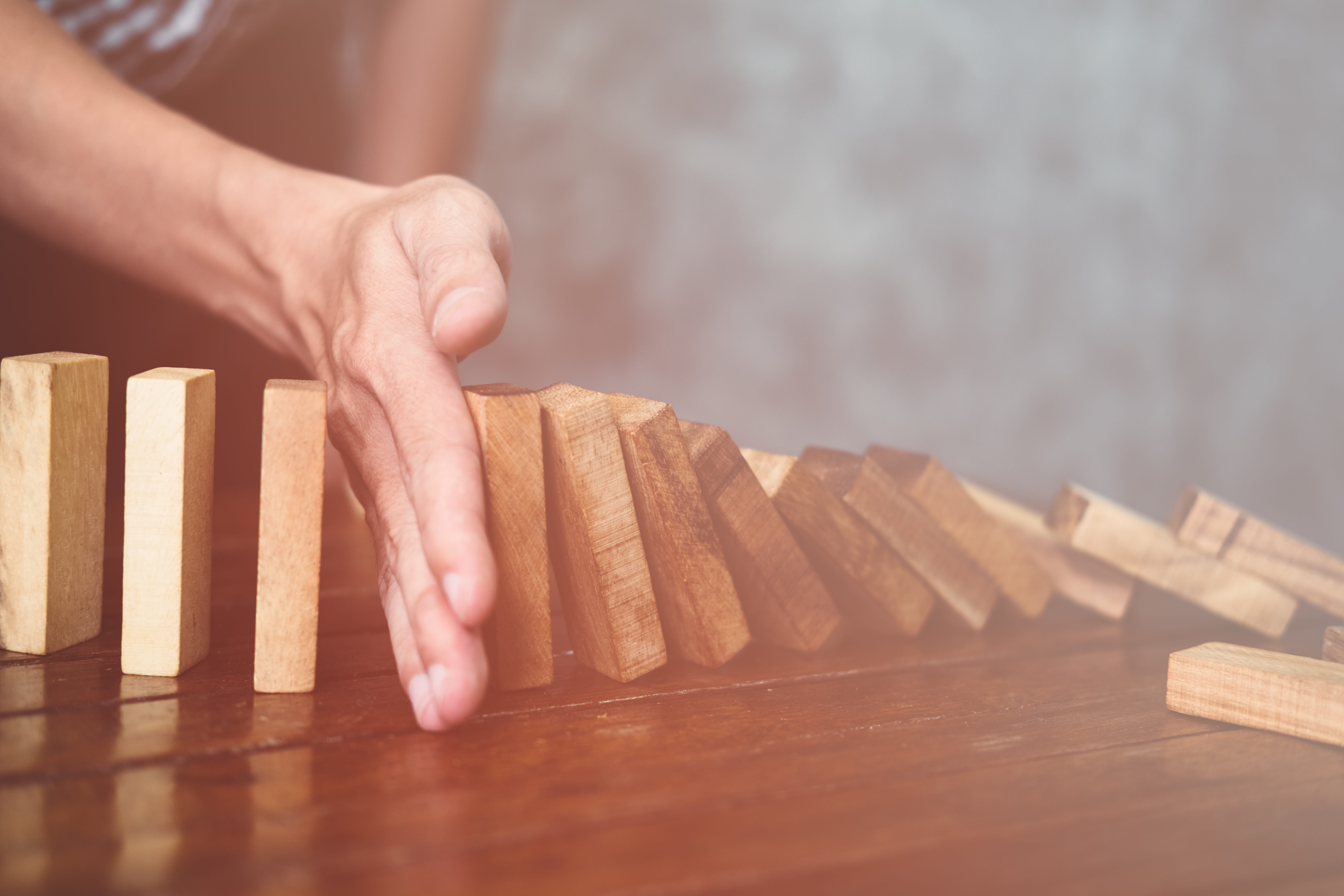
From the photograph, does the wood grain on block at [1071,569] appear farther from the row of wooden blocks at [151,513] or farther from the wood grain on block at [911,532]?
the row of wooden blocks at [151,513]

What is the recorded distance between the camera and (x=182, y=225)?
130 centimetres

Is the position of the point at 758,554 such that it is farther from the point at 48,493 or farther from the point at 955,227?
the point at 955,227

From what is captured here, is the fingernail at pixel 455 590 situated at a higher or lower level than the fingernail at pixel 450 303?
lower

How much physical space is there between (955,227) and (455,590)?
417cm

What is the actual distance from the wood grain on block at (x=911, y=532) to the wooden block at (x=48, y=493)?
23.6 inches

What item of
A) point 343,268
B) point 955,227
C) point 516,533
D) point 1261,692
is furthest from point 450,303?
point 955,227

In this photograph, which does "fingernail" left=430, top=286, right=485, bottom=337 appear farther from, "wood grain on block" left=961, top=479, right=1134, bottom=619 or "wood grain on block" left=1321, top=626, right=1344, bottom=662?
"wood grain on block" left=1321, top=626, right=1344, bottom=662

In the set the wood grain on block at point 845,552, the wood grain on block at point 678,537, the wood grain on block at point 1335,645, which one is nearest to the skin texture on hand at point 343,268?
the wood grain on block at point 678,537

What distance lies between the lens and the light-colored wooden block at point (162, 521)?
29.5 inches

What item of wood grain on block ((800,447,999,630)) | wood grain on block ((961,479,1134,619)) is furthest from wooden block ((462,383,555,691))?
wood grain on block ((961,479,1134,619))

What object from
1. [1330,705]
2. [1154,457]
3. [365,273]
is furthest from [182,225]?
[1154,457]

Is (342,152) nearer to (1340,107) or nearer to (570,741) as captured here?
(570,741)

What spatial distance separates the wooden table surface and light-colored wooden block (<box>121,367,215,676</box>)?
0.08ft

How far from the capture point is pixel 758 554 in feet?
2.84
